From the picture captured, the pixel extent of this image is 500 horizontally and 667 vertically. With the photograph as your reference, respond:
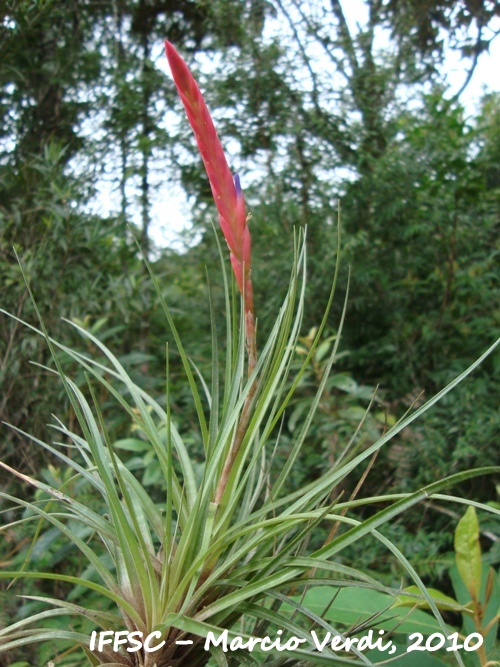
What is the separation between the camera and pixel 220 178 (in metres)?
0.63

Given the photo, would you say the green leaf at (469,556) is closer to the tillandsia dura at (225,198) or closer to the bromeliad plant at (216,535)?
the bromeliad plant at (216,535)

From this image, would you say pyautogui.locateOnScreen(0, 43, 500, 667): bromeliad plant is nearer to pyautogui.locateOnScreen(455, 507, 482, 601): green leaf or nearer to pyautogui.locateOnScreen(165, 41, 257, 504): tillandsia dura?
pyautogui.locateOnScreen(165, 41, 257, 504): tillandsia dura

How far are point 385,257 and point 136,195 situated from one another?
114 cm

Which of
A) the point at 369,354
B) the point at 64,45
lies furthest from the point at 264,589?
the point at 64,45

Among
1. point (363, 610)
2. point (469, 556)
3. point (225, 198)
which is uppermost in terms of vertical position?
point (225, 198)

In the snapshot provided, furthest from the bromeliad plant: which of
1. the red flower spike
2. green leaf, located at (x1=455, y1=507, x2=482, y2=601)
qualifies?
green leaf, located at (x1=455, y1=507, x2=482, y2=601)

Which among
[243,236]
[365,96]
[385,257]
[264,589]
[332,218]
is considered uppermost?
[365,96]

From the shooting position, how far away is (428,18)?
2992 millimetres

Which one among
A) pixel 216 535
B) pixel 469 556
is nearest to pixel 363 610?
pixel 469 556

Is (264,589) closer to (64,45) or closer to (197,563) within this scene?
(197,563)

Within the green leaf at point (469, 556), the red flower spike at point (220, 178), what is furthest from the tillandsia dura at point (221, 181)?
the green leaf at point (469, 556)

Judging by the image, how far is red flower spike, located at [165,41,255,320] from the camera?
0.60 m

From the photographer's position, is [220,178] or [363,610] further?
[363,610]

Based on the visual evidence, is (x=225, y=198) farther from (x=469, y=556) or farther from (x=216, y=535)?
(x=469, y=556)
